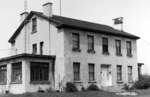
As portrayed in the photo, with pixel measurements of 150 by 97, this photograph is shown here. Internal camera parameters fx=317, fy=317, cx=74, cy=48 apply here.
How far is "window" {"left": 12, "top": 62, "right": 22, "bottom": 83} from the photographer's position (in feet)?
107

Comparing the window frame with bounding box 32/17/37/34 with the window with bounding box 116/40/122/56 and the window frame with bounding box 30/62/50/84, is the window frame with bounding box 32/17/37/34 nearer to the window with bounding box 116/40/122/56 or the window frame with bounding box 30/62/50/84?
the window frame with bounding box 30/62/50/84

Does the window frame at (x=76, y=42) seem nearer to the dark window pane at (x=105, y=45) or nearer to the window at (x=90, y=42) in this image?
the window at (x=90, y=42)

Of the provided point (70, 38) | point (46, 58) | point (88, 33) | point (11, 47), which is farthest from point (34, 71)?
point (11, 47)

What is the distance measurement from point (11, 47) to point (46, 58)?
1105 centimetres

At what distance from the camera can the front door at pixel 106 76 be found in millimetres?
37650

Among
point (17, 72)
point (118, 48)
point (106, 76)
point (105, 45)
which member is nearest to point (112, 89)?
point (106, 76)

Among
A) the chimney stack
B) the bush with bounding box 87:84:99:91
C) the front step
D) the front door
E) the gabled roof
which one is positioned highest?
the chimney stack

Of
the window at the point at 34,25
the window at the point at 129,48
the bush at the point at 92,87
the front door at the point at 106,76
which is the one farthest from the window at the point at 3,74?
the window at the point at 129,48

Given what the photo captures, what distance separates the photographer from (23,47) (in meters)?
40.1

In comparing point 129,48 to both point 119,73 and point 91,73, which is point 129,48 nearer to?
point 119,73

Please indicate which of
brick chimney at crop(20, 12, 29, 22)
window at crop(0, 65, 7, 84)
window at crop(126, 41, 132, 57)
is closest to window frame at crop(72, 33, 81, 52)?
window at crop(0, 65, 7, 84)

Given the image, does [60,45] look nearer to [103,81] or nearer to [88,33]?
[88,33]

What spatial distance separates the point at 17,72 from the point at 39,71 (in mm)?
2356

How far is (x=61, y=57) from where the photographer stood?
110ft
